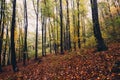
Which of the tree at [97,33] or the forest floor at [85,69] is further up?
the tree at [97,33]

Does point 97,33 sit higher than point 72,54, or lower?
higher

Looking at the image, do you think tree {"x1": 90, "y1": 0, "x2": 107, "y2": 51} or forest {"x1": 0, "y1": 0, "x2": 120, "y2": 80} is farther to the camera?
tree {"x1": 90, "y1": 0, "x2": 107, "y2": 51}

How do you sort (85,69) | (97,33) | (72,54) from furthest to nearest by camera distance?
(72,54)
(97,33)
(85,69)

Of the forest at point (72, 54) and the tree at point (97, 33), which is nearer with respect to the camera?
the forest at point (72, 54)

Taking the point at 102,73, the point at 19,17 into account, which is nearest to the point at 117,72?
the point at 102,73

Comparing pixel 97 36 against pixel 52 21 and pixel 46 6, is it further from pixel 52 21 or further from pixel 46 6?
pixel 52 21

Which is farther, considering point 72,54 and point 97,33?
point 72,54

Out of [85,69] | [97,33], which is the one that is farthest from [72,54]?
[85,69]

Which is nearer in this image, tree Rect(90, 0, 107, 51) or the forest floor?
the forest floor

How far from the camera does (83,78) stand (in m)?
7.87

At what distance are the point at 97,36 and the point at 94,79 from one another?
6255 millimetres

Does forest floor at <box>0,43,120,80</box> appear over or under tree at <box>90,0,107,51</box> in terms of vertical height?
under

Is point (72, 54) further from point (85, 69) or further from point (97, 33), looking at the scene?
point (85, 69)

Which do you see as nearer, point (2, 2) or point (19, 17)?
point (2, 2)
